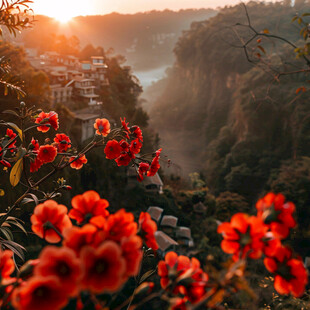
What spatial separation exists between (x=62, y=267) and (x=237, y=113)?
25103 millimetres

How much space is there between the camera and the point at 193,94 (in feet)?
122

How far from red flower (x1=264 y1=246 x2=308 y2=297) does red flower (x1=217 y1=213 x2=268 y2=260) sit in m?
0.06

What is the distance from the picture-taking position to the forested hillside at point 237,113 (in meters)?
18.4

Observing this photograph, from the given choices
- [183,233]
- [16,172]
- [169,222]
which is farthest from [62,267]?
[183,233]

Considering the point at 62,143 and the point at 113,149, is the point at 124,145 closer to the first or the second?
the point at 113,149

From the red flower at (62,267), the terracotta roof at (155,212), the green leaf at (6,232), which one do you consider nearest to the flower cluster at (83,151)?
the green leaf at (6,232)

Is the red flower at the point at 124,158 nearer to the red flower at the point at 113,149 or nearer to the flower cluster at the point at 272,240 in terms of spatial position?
the red flower at the point at 113,149

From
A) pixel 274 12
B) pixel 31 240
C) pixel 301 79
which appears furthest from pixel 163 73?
pixel 31 240

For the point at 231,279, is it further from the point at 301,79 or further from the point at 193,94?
the point at 193,94

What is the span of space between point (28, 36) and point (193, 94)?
21491 mm

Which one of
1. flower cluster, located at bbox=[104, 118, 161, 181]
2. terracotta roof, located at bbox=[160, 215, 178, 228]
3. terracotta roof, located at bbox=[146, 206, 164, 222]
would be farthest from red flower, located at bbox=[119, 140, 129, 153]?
terracotta roof, located at bbox=[160, 215, 178, 228]

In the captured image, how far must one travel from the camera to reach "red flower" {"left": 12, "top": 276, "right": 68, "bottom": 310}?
43cm

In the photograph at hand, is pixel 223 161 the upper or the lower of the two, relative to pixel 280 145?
lower

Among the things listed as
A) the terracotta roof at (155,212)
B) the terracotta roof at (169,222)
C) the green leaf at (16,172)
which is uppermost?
the green leaf at (16,172)
